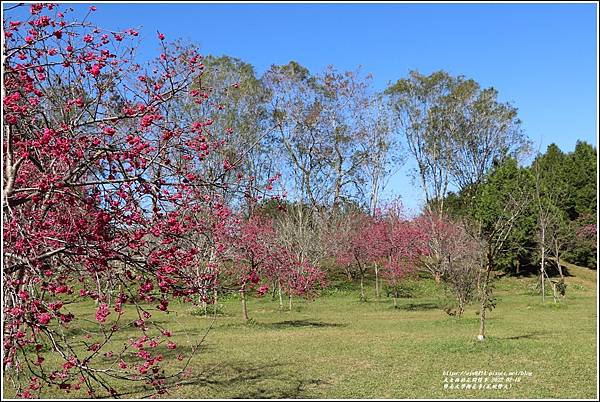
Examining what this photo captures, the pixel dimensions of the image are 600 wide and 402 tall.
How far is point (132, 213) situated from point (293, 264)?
10.7m

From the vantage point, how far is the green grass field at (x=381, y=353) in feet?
19.6

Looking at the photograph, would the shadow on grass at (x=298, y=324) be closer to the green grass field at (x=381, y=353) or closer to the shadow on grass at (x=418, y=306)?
the green grass field at (x=381, y=353)

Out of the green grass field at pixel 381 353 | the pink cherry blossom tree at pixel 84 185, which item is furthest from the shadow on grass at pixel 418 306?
the pink cherry blossom tree at pixel 84 185

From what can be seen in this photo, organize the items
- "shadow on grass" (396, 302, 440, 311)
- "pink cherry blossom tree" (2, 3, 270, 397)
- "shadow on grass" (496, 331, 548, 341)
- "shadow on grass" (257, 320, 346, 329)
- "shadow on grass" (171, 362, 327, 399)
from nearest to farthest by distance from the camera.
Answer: "pink cherry blossom tree" (2, 3, 270, 397) < "shadow on grass" (171, 362, 327, 399) < "shadow on grass" (496, 331, 548, 341) < "shadow on grass" (257, 320, 346, 329) < "shadow on grass" (396, 302, 440, 311)

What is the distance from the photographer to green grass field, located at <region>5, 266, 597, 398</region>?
5.96m

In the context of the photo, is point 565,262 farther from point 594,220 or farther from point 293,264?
point 293,264

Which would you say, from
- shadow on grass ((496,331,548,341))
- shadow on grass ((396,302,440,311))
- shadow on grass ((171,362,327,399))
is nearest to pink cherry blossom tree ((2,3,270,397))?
shadow on grass ((171,362,327,399))

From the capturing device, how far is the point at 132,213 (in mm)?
3273

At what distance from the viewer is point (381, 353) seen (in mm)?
8195

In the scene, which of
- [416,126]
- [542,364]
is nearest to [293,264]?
[542,364]

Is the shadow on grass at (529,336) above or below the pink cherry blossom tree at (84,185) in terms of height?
below

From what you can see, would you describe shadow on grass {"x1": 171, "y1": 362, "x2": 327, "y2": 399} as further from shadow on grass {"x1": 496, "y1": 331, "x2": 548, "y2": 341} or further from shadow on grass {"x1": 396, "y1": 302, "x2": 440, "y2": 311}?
shadow on grass {"x1": 396, "y1": 302, "x2": 440, "y2": 311}

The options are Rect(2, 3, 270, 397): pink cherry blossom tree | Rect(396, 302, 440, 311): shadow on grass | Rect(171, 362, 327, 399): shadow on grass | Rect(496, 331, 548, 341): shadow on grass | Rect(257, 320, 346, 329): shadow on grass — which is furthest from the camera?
Rect(396, 302, 440, 311): shadow on grass

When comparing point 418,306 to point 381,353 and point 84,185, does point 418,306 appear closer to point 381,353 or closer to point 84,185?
point 381,353
